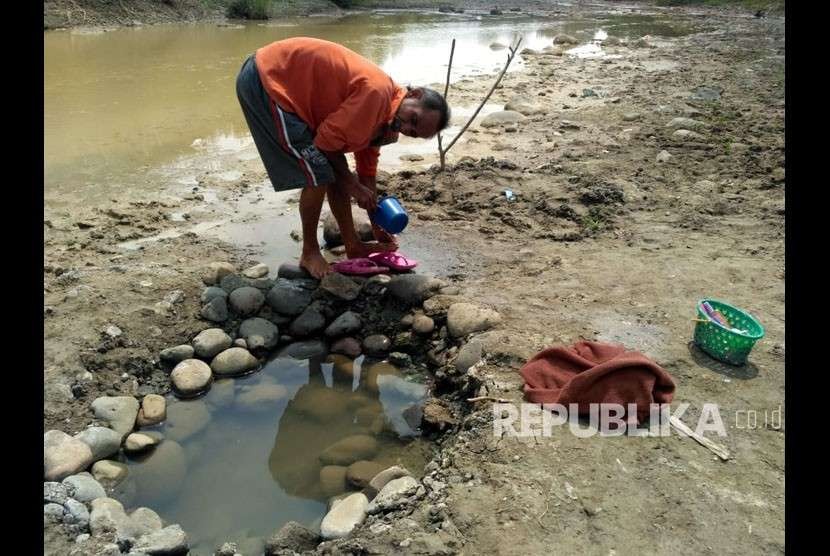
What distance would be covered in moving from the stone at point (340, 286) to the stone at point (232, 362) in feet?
1.98

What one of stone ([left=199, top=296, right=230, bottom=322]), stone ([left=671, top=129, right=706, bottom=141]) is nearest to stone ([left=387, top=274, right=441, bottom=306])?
stone ([left=199, top=296, right=230, bottom=322])

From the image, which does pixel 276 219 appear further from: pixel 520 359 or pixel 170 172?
pixel 520 359

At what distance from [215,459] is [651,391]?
194 centimetres

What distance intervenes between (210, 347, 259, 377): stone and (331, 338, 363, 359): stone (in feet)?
1.53

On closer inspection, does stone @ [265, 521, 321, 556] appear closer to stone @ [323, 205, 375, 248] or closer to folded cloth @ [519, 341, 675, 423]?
folded cloth @ [519, 341, 675, 423]

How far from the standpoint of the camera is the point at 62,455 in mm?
2590

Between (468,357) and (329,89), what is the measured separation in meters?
1.57

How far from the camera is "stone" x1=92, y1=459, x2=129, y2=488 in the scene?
2.66 m

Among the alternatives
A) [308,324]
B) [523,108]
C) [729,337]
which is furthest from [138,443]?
[523,108]

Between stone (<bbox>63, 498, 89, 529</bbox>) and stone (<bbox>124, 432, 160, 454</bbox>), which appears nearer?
stone (<bbox>63, 498, 89, 529</bbox>)

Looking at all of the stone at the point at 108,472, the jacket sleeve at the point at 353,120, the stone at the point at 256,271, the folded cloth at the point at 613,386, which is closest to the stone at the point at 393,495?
the folded cloth at the point at 613,386

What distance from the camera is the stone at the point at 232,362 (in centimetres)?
333

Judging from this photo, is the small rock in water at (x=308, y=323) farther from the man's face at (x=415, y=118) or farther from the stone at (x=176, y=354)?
the man's face at (x=415, y=118)

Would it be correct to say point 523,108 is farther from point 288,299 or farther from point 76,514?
point 76,514
